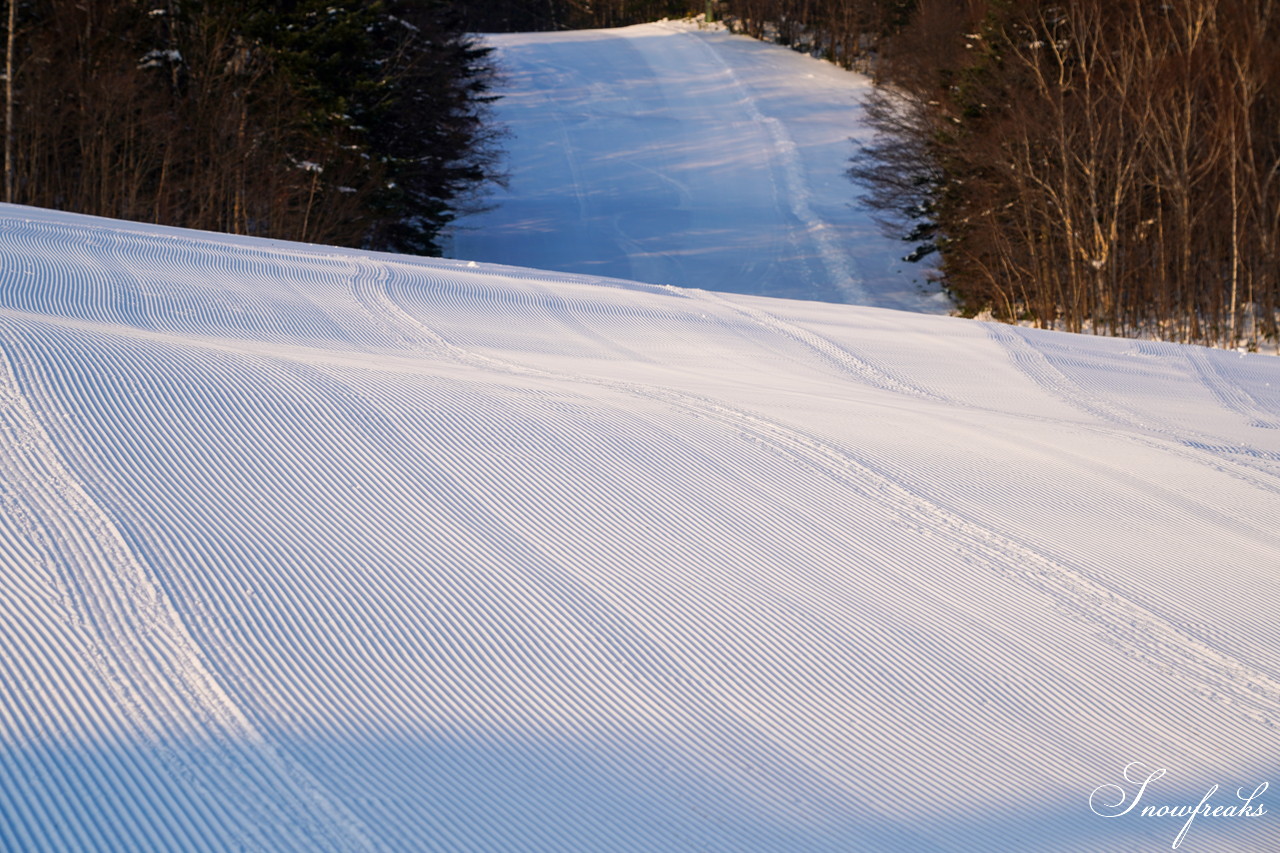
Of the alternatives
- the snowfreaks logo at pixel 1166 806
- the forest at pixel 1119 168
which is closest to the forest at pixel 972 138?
the forest at pixel 1119 168

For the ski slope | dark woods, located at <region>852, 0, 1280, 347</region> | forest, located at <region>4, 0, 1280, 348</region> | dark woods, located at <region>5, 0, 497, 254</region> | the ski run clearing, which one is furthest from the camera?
the ski slope

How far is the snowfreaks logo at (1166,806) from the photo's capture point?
345 cm

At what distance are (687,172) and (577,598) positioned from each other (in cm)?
2934

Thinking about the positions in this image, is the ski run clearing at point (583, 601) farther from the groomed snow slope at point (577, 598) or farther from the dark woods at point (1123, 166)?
the dark woods at point (1123, 166)

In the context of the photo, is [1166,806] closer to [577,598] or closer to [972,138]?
[577,598]

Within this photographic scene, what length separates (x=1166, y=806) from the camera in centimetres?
351

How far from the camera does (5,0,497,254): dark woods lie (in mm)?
17250

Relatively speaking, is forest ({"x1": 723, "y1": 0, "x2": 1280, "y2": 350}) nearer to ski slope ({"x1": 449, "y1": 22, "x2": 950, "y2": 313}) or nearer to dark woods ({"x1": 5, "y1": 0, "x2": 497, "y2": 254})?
ski slope ({"x1": 449, "y1": 22, "x2": 950, "y2": 313})

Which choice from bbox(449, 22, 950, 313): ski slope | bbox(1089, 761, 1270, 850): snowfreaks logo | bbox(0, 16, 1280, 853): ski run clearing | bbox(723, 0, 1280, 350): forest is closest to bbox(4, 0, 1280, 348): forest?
bbox(723, 0, 1280, 350): forest

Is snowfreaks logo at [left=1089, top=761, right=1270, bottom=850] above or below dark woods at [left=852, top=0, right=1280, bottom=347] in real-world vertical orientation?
below

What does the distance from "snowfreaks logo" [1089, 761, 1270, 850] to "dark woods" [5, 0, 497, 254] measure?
685 inches

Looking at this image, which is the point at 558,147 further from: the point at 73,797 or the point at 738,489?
the point at 73,797

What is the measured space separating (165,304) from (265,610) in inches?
179

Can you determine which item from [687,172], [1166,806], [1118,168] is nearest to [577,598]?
[1166,806]
